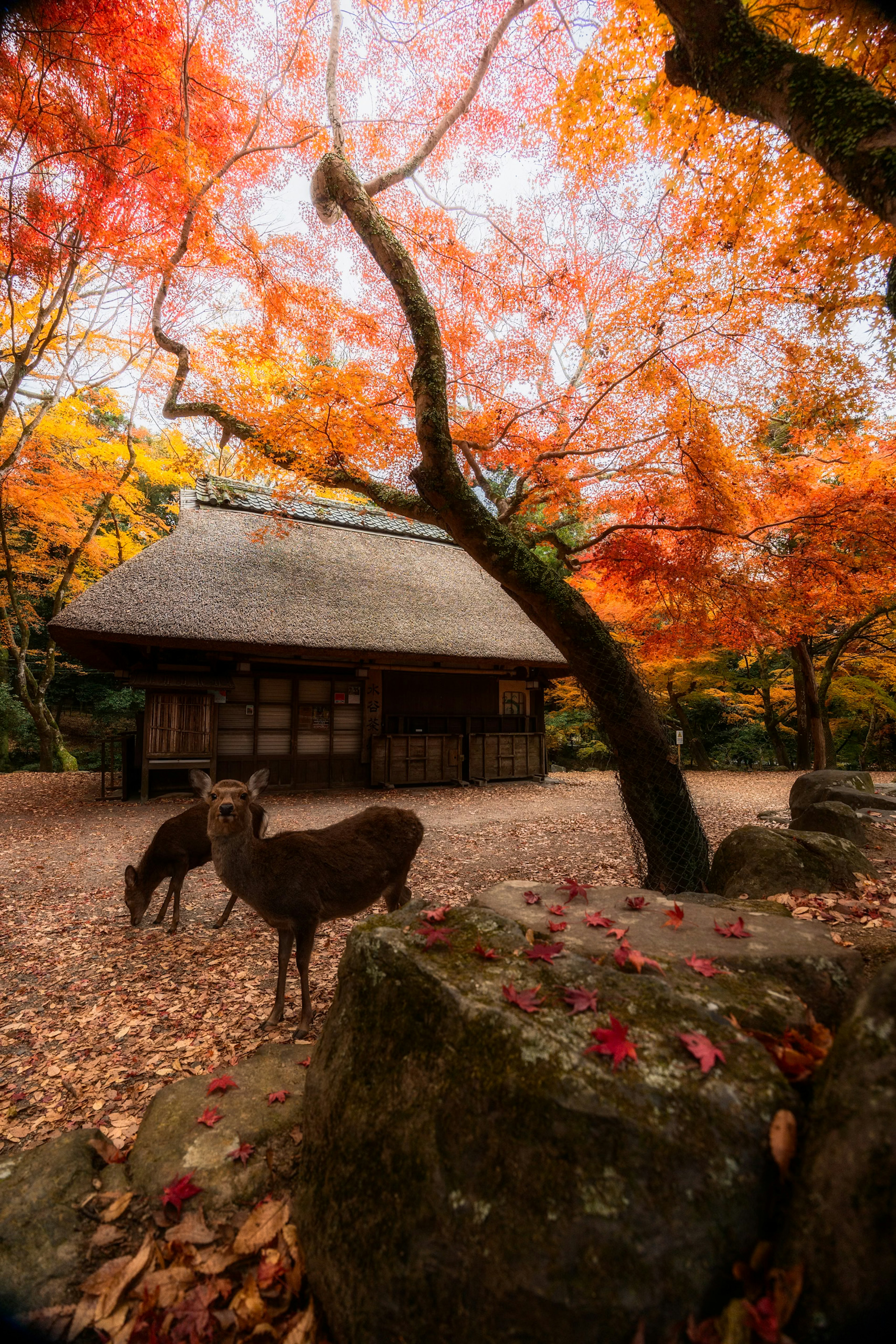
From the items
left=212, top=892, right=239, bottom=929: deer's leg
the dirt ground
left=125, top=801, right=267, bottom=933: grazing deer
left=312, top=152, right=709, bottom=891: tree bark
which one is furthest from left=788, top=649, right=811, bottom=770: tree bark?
left=125, top=801, right=267, bottom=933: grazing deer

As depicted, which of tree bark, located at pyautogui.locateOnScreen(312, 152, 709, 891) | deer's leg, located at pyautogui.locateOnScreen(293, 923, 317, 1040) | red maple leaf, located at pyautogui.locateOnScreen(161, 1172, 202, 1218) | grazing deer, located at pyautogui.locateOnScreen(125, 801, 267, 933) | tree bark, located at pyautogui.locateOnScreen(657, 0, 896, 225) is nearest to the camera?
red maple leaf, located at pyautogui.locateOnScreen(161, 1172, 202, 1218)

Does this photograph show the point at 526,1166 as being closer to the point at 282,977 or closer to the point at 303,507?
the point at 282,977

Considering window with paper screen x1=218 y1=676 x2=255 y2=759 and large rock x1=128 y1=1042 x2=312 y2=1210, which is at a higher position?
window with paper screen x1=218 y1=676 x2=255 y2=759

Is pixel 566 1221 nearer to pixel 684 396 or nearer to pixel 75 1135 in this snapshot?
pixel 75 1135

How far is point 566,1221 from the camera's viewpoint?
1.25 metres

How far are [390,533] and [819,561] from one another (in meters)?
11.6

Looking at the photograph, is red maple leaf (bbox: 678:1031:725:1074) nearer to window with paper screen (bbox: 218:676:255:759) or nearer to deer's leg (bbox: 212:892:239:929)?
deer's leg (bbox: 212:892:239:929)

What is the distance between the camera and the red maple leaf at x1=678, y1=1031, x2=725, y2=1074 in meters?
1.44

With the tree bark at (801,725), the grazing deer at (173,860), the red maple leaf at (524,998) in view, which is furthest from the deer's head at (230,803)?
the tree bark at (801,725)

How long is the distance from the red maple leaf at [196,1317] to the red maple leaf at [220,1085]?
0.74 metres

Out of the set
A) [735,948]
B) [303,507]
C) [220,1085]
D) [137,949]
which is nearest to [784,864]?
[735,948]

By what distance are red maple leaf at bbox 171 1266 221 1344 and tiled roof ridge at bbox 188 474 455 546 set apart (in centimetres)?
1206

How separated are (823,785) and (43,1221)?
9.62 m

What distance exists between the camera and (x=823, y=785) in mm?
8453
